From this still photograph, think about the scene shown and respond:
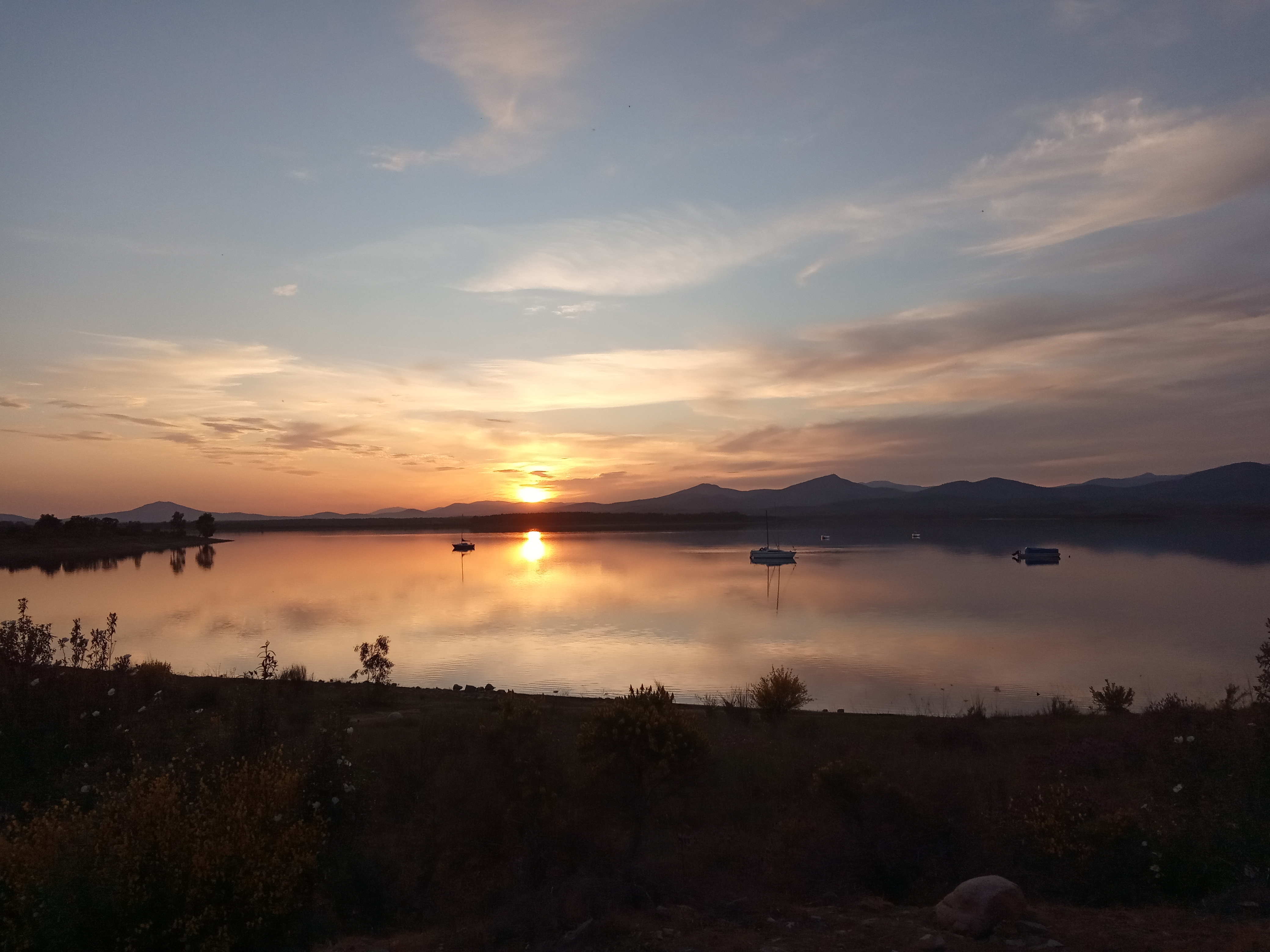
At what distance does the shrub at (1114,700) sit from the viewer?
14.6 metres

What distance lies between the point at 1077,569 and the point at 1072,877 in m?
54.5

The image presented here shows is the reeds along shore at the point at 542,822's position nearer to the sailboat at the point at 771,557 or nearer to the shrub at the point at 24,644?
the shrub at the point at 24,644

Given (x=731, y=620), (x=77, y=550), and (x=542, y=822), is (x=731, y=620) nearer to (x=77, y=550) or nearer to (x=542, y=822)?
(x=542, y=822)

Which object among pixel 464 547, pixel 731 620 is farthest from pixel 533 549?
pixel 731 620

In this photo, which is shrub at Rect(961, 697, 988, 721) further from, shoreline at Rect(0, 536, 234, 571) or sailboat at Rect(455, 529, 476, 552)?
sailboat at Rect(455, 529, 476, 552)

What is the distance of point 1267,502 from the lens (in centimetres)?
17875

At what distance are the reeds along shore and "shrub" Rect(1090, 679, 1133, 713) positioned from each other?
368 cm

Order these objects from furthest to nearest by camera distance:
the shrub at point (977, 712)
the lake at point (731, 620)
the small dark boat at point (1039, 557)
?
1. the small dark boat at point (1039, 557)
2. the lake at point (731, 620)
3. the shrub at point (977, 712)

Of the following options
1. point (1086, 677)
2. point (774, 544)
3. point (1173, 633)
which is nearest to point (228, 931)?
point (1086, 677)

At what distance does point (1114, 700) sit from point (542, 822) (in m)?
11.9

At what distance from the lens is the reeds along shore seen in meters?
5.46

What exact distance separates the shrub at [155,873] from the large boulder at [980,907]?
441cm

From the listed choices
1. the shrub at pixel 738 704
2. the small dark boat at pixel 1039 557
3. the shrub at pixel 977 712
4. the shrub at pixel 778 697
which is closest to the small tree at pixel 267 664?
the shrub at pixel 738 704

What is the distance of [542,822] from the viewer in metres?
7.36
